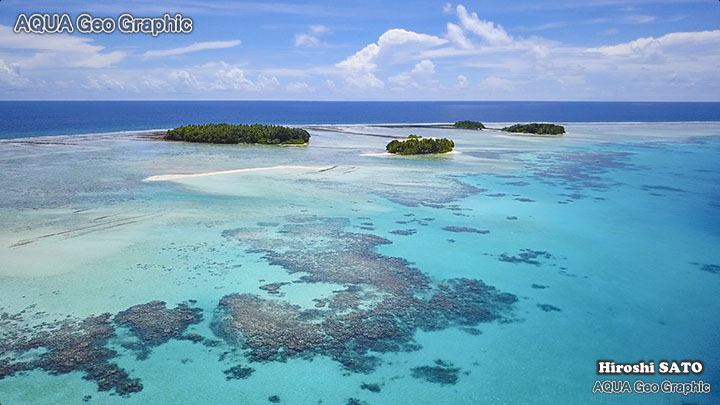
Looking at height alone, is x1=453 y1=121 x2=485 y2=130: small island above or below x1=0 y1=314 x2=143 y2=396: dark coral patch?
above

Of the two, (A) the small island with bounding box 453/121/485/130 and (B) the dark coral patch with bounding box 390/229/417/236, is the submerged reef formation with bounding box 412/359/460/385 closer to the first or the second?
(B) the dark coral patch with bounding box 390/229/417/236

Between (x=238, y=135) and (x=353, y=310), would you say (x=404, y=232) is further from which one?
(x=238, y=135)

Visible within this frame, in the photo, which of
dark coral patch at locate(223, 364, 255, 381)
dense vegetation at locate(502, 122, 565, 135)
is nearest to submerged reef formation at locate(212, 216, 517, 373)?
dark coral patch at locate(223, 364, 255, 381)

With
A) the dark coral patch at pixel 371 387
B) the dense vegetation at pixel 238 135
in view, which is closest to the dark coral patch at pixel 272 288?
the dark coral patch at pixel 371 387

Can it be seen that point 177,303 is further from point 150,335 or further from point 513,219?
point 513,219

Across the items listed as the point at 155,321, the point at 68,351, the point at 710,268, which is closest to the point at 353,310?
the point at 155,321
